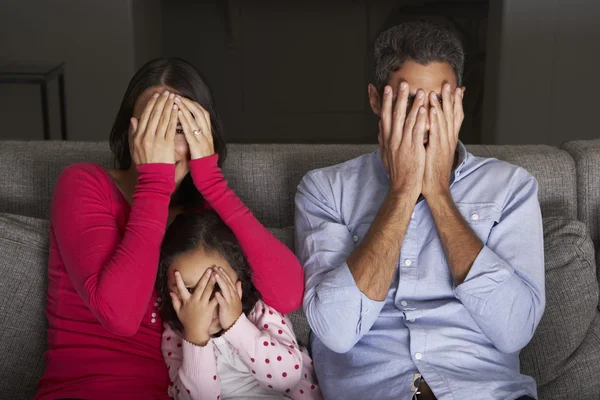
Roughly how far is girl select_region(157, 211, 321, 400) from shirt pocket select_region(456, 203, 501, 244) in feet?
1.49

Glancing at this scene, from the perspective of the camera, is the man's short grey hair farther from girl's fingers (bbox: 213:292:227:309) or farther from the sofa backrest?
girl's fingers (bbox: 213:292:227:309)

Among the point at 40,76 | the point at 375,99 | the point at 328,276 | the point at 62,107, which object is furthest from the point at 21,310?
the point at 62,107

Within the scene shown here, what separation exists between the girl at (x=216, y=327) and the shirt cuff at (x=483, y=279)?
0.38 meters

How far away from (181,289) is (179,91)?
43 cm

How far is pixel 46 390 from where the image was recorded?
168cm

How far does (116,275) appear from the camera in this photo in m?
1.60

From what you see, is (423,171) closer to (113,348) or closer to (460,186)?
(460,186)

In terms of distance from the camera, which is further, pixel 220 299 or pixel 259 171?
pixel 259 171

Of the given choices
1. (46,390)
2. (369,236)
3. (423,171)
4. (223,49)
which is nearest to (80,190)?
(46,390)

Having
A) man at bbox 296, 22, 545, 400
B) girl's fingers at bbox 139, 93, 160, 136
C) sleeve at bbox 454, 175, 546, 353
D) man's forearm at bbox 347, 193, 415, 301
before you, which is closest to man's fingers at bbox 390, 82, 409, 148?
man at bbox 296, 22, 545, 400

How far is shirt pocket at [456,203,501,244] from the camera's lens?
5.76ft

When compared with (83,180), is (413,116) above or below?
above

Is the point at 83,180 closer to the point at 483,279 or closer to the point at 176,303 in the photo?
the point at 176,303

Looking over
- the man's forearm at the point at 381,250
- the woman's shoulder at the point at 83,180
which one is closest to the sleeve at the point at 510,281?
the man's forearm at the point at 381,250
